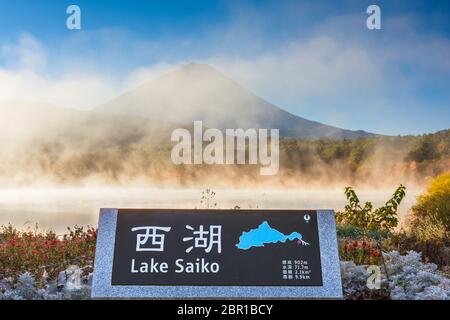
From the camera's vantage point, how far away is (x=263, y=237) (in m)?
5.97

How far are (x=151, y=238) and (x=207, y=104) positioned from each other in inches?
84.9

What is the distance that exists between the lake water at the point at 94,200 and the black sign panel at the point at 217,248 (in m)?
1.05

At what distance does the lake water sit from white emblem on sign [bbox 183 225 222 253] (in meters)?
1.15

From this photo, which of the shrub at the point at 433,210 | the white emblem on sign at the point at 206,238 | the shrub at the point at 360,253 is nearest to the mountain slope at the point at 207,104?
the shrub at the point at 433,210

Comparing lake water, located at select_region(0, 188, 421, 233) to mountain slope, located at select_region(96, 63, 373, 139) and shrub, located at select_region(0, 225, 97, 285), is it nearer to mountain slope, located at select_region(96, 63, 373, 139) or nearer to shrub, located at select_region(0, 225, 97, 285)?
shrub, located at select_region(0, 225, 97, 285)

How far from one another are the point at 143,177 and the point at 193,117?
959 millimetres

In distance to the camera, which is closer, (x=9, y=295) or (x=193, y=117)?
(x=9, y=295)

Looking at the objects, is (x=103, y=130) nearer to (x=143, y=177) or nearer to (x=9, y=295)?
(x=143, y=177)

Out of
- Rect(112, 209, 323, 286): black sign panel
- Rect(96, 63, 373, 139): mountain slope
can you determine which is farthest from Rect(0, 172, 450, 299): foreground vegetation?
Rect(96, 63, 373, 139): mountain slope

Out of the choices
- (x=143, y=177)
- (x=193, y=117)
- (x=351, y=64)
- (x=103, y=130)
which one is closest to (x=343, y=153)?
(x=351, y=64)

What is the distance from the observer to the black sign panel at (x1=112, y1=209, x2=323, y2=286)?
5777 mm

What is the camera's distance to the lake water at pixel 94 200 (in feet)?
23.6

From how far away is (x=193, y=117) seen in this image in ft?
24.2
